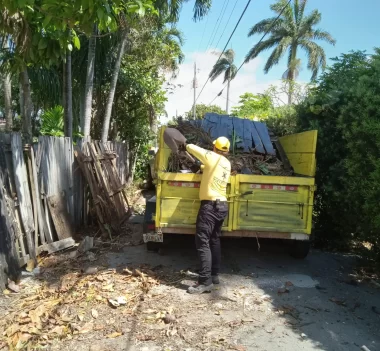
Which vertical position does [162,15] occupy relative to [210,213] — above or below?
above

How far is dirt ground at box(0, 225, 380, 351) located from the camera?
3.57m

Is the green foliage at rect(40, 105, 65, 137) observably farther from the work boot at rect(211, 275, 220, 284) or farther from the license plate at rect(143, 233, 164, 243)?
the work boot at rect(211, 275, 220, 284)

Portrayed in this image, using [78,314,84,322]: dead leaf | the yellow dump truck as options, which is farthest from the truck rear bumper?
[78,314,84,322]: dead leaf

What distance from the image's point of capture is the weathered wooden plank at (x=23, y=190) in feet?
16.5

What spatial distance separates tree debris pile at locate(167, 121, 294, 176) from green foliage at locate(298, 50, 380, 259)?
78cm

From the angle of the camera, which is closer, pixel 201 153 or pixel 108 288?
pixel 108 288

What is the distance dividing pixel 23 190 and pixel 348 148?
4639 millimetres

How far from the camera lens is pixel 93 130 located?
49.5 ft

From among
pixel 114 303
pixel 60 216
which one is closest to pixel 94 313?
pixel 114 303

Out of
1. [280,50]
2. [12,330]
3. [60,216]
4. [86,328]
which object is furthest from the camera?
[280,50]

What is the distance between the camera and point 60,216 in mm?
6211

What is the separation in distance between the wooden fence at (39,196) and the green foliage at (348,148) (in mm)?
3959

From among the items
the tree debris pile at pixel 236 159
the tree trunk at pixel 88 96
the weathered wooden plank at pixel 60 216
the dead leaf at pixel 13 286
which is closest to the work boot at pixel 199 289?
the tree debris pile at pixel 236 159

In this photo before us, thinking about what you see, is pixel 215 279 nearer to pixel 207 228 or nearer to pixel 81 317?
pixel 207 228
